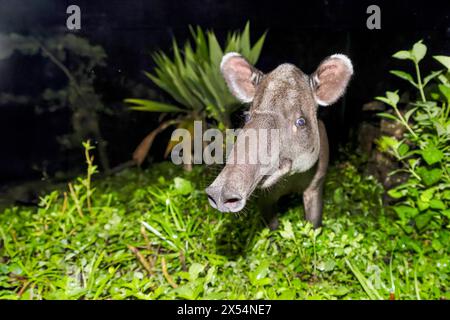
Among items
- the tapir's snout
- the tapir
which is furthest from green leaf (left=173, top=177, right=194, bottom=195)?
the tapir's snout

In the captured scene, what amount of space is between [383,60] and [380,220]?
6.48 feet

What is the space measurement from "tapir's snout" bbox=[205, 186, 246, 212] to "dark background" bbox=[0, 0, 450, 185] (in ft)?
9.52

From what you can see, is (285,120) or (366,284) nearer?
(285,120)

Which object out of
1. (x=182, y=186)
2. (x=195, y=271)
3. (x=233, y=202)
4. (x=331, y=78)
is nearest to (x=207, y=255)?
(x=195, y=271)

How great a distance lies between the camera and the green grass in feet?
8.69

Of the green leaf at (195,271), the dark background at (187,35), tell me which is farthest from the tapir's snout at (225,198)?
the dark background at (187,35)

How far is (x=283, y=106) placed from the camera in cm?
231

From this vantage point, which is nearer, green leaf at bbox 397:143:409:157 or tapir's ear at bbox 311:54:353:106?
tapir's ear at bbox 311:54:353:106

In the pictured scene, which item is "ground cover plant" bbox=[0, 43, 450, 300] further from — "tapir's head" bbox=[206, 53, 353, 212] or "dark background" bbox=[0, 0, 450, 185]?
"dark background" bbox=[0, 0, 450, 185]

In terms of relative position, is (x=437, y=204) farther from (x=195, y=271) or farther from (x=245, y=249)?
(x=195, y=271)

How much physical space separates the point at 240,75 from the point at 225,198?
1331 mm

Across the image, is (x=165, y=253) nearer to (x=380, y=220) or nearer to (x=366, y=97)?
(x=380, y=220)
